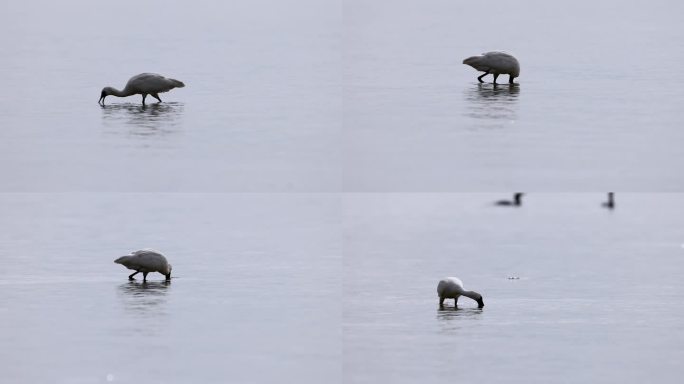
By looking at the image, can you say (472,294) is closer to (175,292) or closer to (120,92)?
(175,292)

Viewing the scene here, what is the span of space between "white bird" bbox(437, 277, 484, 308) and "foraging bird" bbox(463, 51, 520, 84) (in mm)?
1735

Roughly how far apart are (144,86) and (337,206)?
2.30m

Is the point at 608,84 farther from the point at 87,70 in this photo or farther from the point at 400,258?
the point at 87,70

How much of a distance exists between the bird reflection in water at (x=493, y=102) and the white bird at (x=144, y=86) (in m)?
1.86

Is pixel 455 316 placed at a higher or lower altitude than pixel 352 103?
lower

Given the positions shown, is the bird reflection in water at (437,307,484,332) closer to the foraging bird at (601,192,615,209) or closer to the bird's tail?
the bird's tail

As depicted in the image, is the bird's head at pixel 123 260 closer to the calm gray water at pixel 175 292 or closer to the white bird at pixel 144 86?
the calm gray water at pixel 175 292

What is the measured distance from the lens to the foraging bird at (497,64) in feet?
33.8

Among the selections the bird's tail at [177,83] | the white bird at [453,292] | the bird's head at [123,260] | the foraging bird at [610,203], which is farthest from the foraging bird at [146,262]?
the foraging bird at [610,203]

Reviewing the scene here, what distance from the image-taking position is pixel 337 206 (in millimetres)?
11836

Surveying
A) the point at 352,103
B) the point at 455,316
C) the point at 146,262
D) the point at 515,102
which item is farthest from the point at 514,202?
the point at 146,262

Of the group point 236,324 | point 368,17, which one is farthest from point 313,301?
point 368,17

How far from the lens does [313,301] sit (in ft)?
29.2

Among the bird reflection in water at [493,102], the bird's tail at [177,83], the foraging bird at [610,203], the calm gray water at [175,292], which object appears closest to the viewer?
the calm gray water at [175,292]
